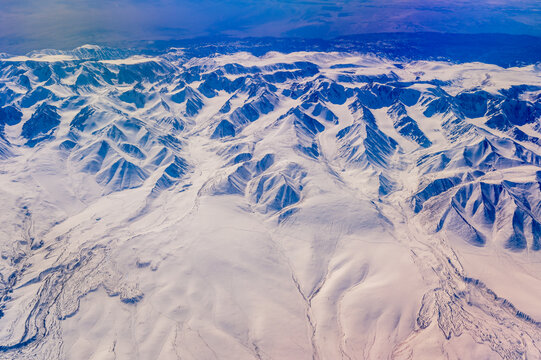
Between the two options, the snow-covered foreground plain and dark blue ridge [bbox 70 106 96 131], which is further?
dark blue ridge [bbox 70 106 96 131]

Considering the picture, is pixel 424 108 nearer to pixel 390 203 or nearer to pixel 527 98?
pixel 527 98

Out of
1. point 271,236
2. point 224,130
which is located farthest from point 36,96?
point 271,236

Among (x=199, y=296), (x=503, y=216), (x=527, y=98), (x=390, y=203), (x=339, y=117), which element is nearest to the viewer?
(x=199, y=296)

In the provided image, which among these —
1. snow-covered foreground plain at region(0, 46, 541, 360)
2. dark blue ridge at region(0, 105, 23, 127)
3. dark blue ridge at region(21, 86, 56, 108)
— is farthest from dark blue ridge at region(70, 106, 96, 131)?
dark blue ridge at region(21, 86, 56, 108)

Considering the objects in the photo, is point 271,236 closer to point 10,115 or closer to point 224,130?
point 224,130

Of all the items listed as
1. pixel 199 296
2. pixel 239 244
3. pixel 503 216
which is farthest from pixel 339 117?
pixel 199 296

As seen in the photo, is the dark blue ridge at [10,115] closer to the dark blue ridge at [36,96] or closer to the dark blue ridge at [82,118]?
the dark blue ridge at [36,96]

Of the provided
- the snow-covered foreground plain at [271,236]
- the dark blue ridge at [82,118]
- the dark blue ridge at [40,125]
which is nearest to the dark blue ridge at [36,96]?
the snow-covered foreground plain at [271,236]

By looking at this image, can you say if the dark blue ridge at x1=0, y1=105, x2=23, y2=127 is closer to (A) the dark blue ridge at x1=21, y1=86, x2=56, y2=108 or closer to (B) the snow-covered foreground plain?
(B) the snow-covered foreground plain
